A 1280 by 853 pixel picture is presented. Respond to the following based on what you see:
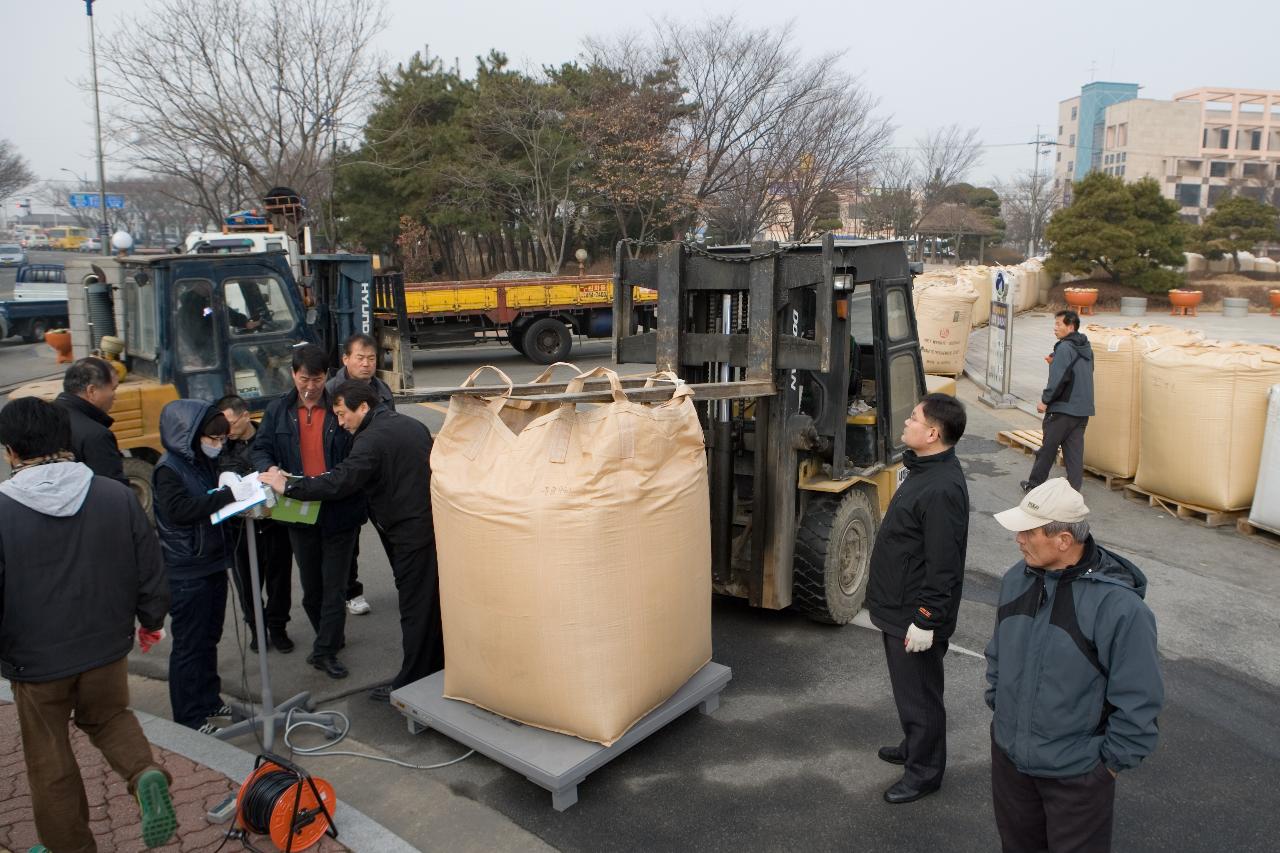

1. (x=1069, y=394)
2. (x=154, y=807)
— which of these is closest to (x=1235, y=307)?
(x=1069, y=394)

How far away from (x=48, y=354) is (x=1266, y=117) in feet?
314

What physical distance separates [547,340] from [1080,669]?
15.7 m

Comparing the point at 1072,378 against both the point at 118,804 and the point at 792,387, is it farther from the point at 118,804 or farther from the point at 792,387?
the point at 118,804

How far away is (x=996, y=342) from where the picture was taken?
1271 centimetres

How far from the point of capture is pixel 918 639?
11.0ft

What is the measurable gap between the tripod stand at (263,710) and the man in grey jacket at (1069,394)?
5549 mm

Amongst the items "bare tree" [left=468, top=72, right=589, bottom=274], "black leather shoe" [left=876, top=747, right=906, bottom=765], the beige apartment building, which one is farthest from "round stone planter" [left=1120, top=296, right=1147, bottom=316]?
the beige apartment building

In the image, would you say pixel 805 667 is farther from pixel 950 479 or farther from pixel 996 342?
pixel 996 342

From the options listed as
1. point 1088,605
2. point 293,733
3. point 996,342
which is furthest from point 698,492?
point 996,342

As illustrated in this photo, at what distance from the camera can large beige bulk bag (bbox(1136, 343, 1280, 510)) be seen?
6945 mm

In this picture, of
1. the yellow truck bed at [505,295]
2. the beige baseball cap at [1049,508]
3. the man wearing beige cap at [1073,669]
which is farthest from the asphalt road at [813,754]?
the yellow truck bed at [505,295]

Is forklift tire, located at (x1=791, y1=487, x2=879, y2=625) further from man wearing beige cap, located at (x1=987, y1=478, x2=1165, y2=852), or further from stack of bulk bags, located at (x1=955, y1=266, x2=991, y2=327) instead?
stack of bulk bags, located at (x1=955, y1=266, x2=991, y2=327)

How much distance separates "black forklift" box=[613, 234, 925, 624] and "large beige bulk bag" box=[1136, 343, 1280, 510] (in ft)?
9.75

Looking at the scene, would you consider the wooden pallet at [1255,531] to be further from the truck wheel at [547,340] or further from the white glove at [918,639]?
the truck wheel at [547,340]
